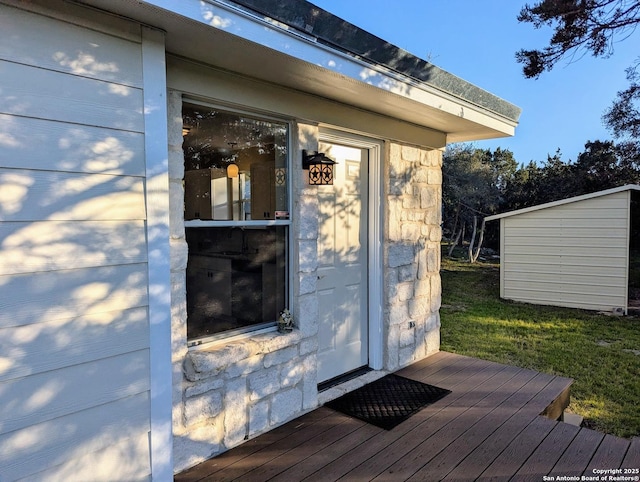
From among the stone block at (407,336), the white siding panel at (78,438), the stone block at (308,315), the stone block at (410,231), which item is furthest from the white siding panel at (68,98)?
the stone block at (407,336)

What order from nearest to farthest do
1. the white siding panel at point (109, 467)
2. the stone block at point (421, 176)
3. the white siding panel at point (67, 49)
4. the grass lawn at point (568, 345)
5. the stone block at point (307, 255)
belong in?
the white siding panel at point (67, 49) → the white siding panel at point (109, 467) → the stone block at point (307, 255) → the grass lawn at point (568, 345) → the stone block at point (421, 176)

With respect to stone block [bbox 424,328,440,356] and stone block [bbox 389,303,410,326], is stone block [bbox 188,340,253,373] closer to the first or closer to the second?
stone block [bbox 389,303,410,326]

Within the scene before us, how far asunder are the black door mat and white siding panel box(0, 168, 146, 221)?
6.55 feet

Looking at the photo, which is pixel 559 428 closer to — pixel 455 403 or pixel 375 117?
pixel 455 403

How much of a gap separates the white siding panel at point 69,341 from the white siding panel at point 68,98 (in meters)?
0.81

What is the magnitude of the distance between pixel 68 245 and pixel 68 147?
15.4 inches

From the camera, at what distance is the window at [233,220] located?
2.32 metres

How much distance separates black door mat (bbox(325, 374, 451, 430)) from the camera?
2.82 m

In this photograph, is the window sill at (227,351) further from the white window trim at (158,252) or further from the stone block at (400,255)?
the stone block at (400,255)

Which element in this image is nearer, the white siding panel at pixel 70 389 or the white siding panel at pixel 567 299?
the white siding panel at pixel 70 389

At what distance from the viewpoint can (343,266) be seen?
343 cm

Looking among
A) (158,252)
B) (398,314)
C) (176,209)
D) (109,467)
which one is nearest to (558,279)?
(398,314)

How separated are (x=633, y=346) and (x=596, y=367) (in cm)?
132

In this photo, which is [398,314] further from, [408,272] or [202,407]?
[202,407]
